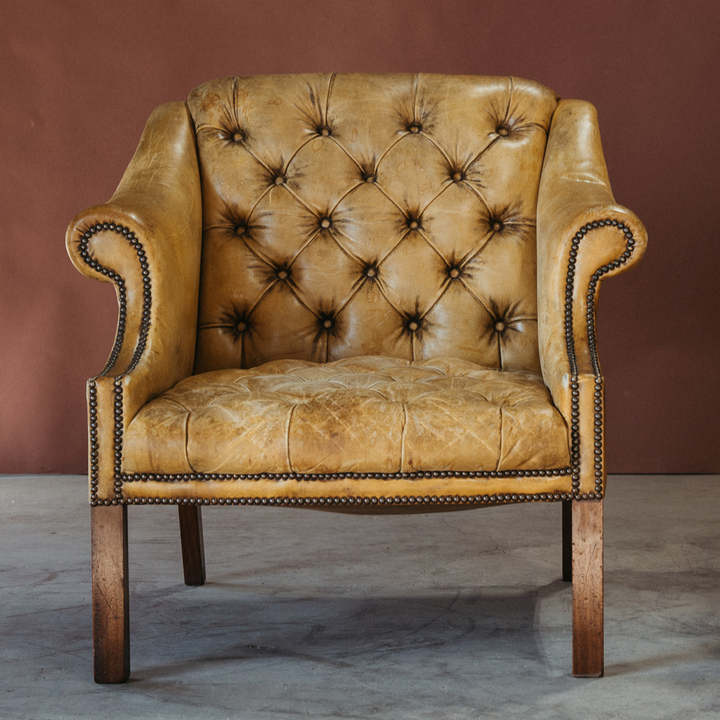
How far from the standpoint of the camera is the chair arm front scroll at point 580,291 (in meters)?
1.12

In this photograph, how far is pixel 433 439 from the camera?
1106 mm

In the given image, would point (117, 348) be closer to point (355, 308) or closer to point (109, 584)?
point (109, 584)

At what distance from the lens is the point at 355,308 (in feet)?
5.30

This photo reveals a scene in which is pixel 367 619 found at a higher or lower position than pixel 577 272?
lower

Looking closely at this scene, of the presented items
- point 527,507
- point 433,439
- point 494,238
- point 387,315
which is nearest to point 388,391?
point 433,439

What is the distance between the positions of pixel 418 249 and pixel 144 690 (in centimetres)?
92

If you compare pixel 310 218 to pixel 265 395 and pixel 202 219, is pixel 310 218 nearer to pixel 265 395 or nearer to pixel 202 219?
pixel 202 219

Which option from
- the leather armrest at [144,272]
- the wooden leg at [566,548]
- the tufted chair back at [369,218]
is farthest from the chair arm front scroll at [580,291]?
the leather armrest at [144,272]

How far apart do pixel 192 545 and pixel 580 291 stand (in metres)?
0.86

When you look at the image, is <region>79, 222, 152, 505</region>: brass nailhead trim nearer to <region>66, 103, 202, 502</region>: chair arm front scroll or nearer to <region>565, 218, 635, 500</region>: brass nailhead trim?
<region>66, 103, 202, 502</region>: chair arm front scroll

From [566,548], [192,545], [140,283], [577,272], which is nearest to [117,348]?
[140,283]

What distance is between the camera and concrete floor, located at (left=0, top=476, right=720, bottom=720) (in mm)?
1108

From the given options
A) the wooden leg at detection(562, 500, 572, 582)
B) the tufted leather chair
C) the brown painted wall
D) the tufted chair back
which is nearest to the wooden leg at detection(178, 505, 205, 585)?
the tufted leather chair

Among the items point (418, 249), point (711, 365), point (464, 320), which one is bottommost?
point (711, 365)
